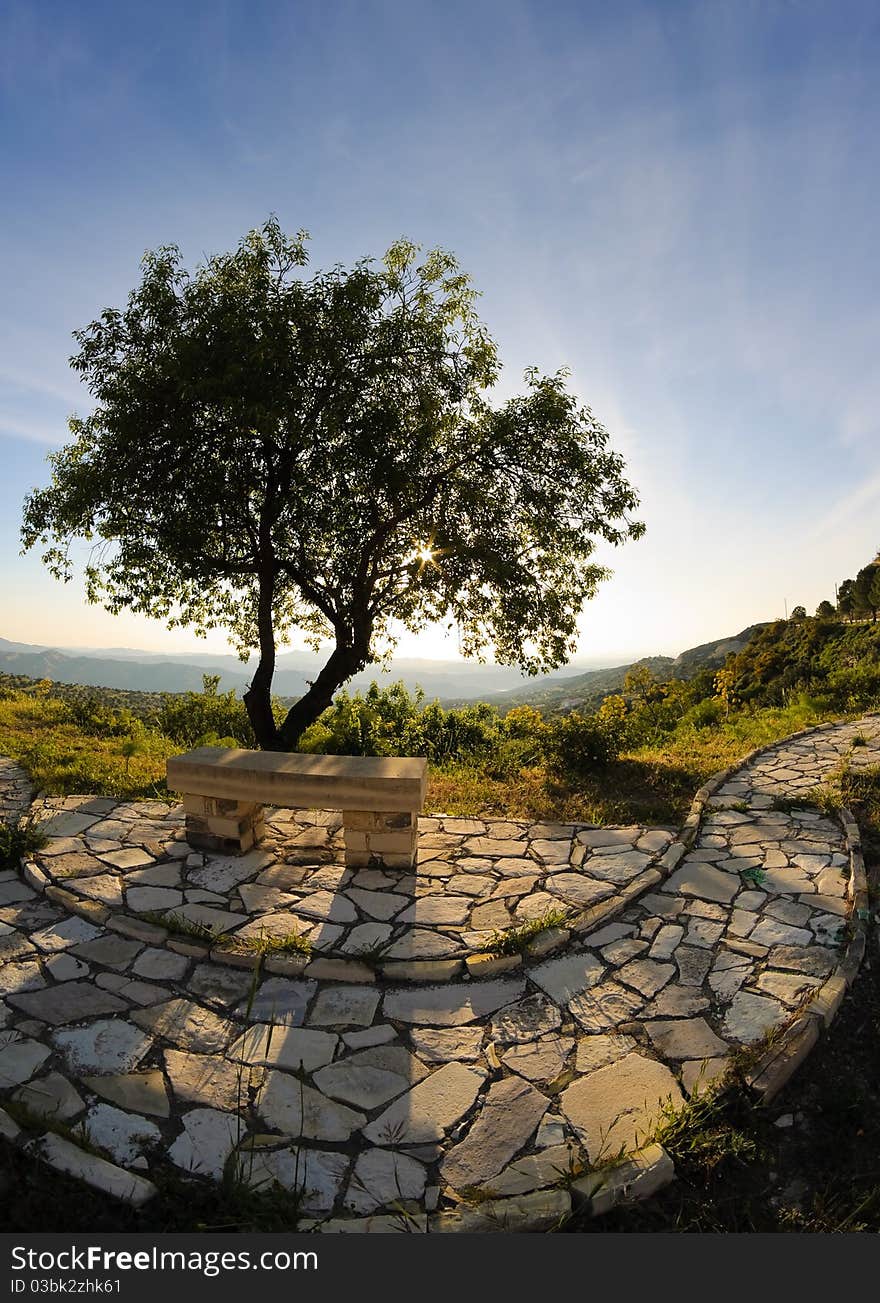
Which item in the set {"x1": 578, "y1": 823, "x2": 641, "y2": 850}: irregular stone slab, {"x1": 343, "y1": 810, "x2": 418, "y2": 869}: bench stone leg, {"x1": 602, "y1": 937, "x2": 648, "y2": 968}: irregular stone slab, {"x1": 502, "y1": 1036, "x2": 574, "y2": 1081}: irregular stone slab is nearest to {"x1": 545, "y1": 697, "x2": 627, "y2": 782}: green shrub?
{"x1": 578, "y1": 823, "x2": 641, "y2": 850}: irregular stone slab

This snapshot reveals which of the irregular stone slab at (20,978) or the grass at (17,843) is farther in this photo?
the grass at (17,843)

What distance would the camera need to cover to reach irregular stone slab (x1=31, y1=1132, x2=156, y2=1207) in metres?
2.35

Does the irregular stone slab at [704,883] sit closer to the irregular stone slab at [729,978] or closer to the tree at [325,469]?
the irregular stone slab at [729,978]

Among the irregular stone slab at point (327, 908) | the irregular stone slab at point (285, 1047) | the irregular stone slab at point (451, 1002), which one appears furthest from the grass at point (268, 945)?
the irregular stone slab at point (451, 1002)

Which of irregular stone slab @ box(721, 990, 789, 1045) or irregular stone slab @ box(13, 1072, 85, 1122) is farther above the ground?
irregular stone slab @ box(721, 990, 789, 1045)

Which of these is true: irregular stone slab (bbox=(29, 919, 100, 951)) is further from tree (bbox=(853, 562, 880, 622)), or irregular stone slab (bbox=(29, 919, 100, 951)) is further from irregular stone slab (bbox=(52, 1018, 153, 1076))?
tree (bbox=(853, 562, 880, 622))

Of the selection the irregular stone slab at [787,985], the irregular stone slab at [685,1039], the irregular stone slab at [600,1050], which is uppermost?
the irregular stone slab at [787,985]

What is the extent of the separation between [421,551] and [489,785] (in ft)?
10.2

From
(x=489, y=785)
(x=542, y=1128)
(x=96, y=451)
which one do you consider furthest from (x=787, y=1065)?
(x=96, y=451)

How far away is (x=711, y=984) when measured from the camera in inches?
145

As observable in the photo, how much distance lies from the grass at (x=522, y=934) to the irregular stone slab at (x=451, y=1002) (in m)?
0.22

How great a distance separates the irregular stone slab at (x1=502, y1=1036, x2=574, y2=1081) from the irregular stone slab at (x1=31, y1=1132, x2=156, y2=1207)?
1.67 meters

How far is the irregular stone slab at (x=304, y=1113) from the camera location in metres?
2.71

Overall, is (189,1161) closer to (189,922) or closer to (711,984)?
(189,922)
